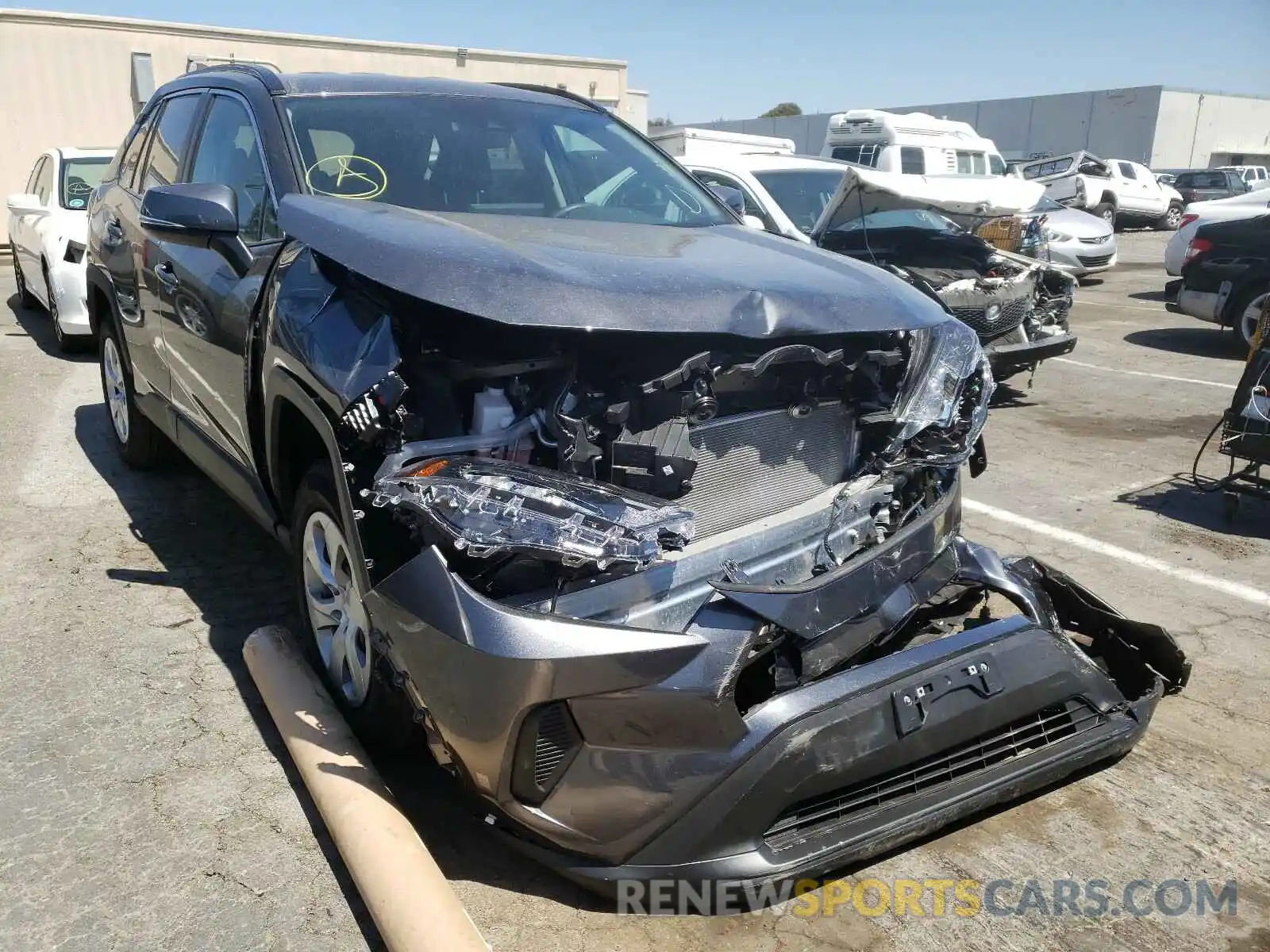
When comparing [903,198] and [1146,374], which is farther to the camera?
[1146,374]

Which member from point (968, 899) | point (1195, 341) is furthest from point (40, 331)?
point (1195, 341)

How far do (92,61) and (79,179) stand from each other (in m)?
9.86

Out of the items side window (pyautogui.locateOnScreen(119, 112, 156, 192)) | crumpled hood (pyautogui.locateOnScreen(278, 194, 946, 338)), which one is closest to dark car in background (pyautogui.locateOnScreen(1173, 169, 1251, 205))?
side window (pyautogui.locateOnScreen(119, 112, 156, 192))

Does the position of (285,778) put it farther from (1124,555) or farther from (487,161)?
(1124,555)

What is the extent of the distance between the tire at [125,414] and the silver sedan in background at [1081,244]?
43.4 ft

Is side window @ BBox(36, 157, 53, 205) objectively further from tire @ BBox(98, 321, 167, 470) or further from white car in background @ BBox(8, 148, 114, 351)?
tire @ BBox(98, 321, 167, 470)

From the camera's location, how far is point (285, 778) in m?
3.09

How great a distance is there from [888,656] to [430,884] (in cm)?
123

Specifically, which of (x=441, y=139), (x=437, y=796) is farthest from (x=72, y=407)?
(x=437, y=796)

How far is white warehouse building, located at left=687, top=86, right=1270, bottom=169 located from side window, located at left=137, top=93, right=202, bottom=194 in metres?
46.0

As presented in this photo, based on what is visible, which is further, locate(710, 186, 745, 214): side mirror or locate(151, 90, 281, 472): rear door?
locate(710, 186, 745, 214): side mirror

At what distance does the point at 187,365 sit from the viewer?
4.16 meters

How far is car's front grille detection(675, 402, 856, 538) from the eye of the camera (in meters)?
2.73

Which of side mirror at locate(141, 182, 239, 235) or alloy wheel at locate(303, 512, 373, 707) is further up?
side mirror at locate(141, 182, 239, 235)
